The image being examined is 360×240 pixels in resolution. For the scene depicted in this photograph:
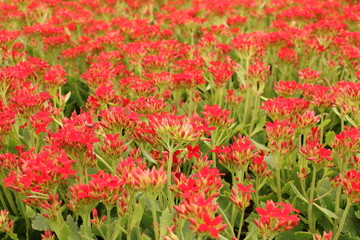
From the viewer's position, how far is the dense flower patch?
1865mm

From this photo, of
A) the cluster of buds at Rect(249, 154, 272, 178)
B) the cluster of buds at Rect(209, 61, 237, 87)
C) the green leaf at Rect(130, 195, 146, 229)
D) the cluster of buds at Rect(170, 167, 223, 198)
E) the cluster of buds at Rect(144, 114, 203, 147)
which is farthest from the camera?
the cluster of buds at Rect(209, 61, 237, 87)

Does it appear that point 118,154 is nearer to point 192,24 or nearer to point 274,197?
point 274,197

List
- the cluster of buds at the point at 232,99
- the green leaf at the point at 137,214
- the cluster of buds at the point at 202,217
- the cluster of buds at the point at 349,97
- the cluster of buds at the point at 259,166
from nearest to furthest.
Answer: the cluster of buds at the point at 202,217
the green leaf at the point at 137,214
the cluster of buds at the point at 259,166
the cluster of buds at the point at 349,97
the cluster of buds at the point at 232,99

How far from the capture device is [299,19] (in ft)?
15.2

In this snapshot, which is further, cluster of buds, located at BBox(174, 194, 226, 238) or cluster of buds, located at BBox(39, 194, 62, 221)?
cluster of buds, located at BBox(39, 194, 62, 221)

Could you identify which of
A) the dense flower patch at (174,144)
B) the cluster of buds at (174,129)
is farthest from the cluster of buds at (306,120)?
the cluster of buds at (174,129)

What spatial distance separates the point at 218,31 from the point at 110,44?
1.04 meters

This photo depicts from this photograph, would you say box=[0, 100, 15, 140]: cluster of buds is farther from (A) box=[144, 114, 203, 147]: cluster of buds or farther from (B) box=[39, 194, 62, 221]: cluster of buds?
(A) box=[144, 114, 203, 147]: cluster of buds

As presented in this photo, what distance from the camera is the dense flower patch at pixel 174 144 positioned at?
6.12ft

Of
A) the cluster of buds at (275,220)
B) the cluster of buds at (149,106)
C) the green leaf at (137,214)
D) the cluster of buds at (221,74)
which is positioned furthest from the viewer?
the cluster of buds at (221,74)

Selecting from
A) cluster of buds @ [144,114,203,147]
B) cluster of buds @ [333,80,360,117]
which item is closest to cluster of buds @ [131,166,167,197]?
cluster of buds @ [144,114,203,147]

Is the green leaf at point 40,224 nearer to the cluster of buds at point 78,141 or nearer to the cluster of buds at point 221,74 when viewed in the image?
the cluster of buds at point 78,141

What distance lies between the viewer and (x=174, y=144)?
2.69m

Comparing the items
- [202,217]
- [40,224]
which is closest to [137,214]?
[202,217]
